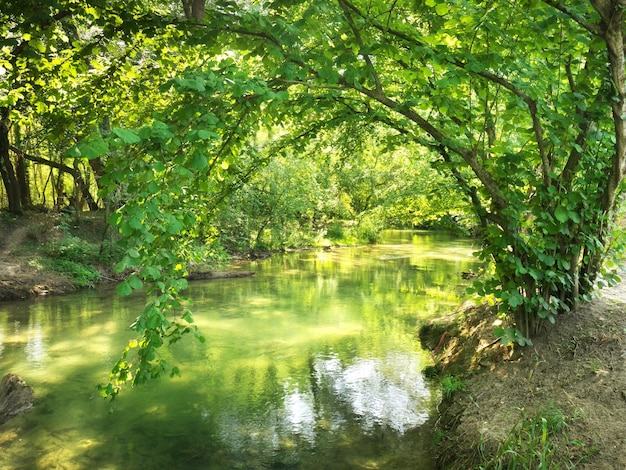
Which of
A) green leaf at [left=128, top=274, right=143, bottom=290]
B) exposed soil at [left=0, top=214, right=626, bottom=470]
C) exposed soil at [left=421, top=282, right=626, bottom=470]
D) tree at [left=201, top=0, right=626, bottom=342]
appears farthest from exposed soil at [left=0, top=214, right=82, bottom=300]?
green leaf at [left=128, top=274, right=143, bottom=290]

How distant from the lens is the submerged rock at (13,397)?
6.18 m

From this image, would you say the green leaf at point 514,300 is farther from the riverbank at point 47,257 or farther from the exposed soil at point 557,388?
the riverbank at point 47,257

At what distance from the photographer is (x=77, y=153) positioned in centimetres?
234

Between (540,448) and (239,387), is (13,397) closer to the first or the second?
(239,387)

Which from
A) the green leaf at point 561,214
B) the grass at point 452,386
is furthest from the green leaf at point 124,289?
the grass at point 452,386

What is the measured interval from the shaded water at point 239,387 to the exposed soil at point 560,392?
0.69 metres

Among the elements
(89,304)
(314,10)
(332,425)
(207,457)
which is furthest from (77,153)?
(89,304)

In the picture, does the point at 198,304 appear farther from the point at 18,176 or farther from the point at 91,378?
the point at 18,176

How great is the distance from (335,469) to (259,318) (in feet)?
21.6

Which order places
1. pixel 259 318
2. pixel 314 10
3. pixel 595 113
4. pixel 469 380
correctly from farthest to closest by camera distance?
pixel 259 318, pixel 469 380, pixel 595 113, pixel 314 10

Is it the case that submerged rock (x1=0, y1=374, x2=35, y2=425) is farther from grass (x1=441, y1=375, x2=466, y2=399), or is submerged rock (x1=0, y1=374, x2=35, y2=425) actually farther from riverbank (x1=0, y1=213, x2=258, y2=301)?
riverbank (x1=0, y1=213, x2=258, y2=301)

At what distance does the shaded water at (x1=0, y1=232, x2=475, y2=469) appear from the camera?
525 cm

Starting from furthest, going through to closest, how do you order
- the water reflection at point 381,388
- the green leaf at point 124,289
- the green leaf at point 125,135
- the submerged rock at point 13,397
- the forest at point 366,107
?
1. the submerged rock at point 13,397
2. the water reflection at point 381,388
3. the forest at point 366,107
4. the green leaf at point 124,289
5. the green leaf at point 125,135

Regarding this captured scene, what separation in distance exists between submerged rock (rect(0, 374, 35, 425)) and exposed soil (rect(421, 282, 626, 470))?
5.27 m
